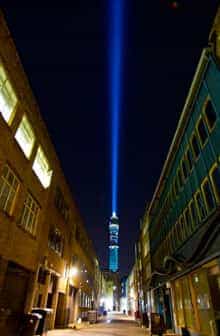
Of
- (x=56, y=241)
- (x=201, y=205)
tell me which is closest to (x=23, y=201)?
(x=56, y=241)

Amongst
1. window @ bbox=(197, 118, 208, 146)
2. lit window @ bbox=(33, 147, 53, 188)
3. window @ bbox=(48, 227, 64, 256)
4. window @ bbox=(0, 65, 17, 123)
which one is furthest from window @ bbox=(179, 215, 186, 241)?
window @ bbox=(0, 65, 17, 123)

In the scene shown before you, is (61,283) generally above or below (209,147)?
below

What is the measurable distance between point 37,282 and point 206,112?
14234 millimetres

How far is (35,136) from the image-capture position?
13.8 meters

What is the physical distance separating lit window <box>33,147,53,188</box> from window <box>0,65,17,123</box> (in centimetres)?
401

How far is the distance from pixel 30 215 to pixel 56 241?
251 inches

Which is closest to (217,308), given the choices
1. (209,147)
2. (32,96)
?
(209,147)

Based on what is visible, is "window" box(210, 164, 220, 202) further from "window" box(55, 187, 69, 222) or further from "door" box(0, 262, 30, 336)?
"window" box(55, 187, 69, 222)

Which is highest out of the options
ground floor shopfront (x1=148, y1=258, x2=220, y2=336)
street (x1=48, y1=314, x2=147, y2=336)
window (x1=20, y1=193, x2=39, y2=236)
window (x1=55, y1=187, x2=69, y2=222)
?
window (x1=55, y1=187, x2=69, y2=222)

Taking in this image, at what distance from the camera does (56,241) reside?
18703mm

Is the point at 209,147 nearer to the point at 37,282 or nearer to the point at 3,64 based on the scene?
the point at 3,64

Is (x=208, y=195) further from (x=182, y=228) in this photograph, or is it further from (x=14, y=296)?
(x=14, y=296)

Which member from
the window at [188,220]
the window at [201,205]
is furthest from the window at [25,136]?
the window at [188,220]

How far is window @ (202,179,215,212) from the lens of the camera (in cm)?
1113
